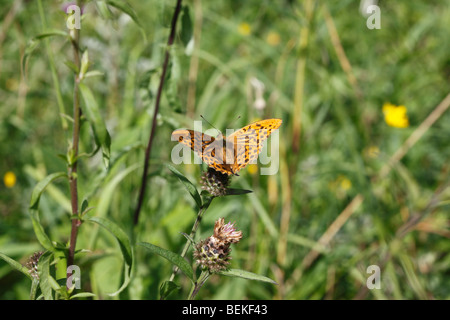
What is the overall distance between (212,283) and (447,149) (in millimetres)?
1406

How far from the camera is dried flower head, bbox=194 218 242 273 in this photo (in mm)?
763

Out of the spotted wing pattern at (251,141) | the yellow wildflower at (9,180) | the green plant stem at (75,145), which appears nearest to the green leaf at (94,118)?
the green plant stem at (75,145)

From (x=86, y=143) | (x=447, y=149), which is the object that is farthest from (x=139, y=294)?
(x=447, y=149)

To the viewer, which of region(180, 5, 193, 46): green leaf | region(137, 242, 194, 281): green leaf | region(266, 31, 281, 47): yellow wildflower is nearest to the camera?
region(137, 242, 194, 281): green leaf

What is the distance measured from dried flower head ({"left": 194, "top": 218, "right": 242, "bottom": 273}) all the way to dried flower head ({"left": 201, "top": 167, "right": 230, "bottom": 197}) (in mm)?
58

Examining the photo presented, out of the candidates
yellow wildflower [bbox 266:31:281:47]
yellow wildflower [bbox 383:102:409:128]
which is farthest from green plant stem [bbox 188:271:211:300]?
yellow wildflower [bbox 266:31:281:47]

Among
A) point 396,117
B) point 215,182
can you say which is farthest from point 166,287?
point 396,117

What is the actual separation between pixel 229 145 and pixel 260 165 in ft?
3.02

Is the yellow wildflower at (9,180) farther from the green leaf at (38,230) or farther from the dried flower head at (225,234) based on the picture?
the dried flower head at (225,234)

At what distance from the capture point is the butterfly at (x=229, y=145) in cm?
80

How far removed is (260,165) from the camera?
176 centimetres

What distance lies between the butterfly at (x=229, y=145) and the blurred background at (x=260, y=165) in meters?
0.27

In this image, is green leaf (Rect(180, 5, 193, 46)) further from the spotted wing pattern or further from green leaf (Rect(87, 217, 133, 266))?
green leaf (Rect(87, 217, 133, 266))
